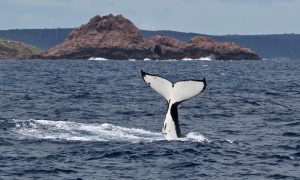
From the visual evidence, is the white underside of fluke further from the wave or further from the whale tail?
the whale tail

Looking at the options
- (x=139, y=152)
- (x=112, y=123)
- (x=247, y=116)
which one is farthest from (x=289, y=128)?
(x=139, y=152)

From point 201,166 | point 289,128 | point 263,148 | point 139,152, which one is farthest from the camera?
point 289,128

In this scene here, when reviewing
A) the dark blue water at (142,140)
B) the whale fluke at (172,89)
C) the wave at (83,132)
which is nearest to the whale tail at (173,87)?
the whale fluke at (172,89)

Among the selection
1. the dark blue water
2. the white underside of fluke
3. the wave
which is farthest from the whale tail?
the wave

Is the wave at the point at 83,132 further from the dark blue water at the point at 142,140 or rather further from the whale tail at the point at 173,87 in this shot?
the whale tail at the point at 173,87

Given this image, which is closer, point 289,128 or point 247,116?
point 289,128

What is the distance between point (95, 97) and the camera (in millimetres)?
51438

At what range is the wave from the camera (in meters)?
28.8

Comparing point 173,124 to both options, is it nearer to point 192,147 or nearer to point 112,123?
point 192,147

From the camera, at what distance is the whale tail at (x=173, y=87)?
2623 centimetres

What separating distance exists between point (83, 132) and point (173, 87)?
5.61 metres

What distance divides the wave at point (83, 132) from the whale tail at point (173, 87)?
2.21 meters

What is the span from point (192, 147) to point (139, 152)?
2.38 meters

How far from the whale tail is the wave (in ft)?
7.24
